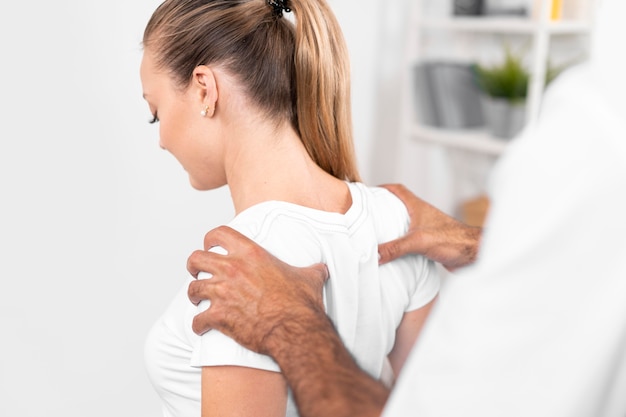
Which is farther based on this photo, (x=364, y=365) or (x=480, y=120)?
(x=480, y=120)

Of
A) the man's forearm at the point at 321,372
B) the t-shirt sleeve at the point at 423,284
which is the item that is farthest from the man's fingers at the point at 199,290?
the t-shirt sleeve at the point at 423,284

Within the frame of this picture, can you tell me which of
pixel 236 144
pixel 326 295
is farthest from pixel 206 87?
pixel 326 295

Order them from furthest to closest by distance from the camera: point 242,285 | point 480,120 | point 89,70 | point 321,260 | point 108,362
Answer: point 480,120
point 108,362
point 89,70
point 321,260
point 242,285

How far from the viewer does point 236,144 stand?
48.1 inches

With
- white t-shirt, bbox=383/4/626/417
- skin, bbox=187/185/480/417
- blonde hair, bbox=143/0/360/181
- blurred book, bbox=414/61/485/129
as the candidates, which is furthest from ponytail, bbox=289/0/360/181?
blurred book, bbox=414/61/485/129

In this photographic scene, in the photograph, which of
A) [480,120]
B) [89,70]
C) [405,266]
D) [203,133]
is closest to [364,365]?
[405,266]

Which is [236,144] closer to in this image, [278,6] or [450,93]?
[278,6]

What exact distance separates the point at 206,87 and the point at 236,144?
10 cm

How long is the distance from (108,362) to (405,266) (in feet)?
4.01

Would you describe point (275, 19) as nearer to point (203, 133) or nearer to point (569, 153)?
point (203, 133)

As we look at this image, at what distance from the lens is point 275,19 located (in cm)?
121

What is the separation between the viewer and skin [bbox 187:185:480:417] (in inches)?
34.9

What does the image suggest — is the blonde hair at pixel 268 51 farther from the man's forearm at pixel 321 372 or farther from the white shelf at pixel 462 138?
the white shelf at pixel 462 138

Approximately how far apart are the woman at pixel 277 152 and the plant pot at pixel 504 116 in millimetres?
1410
